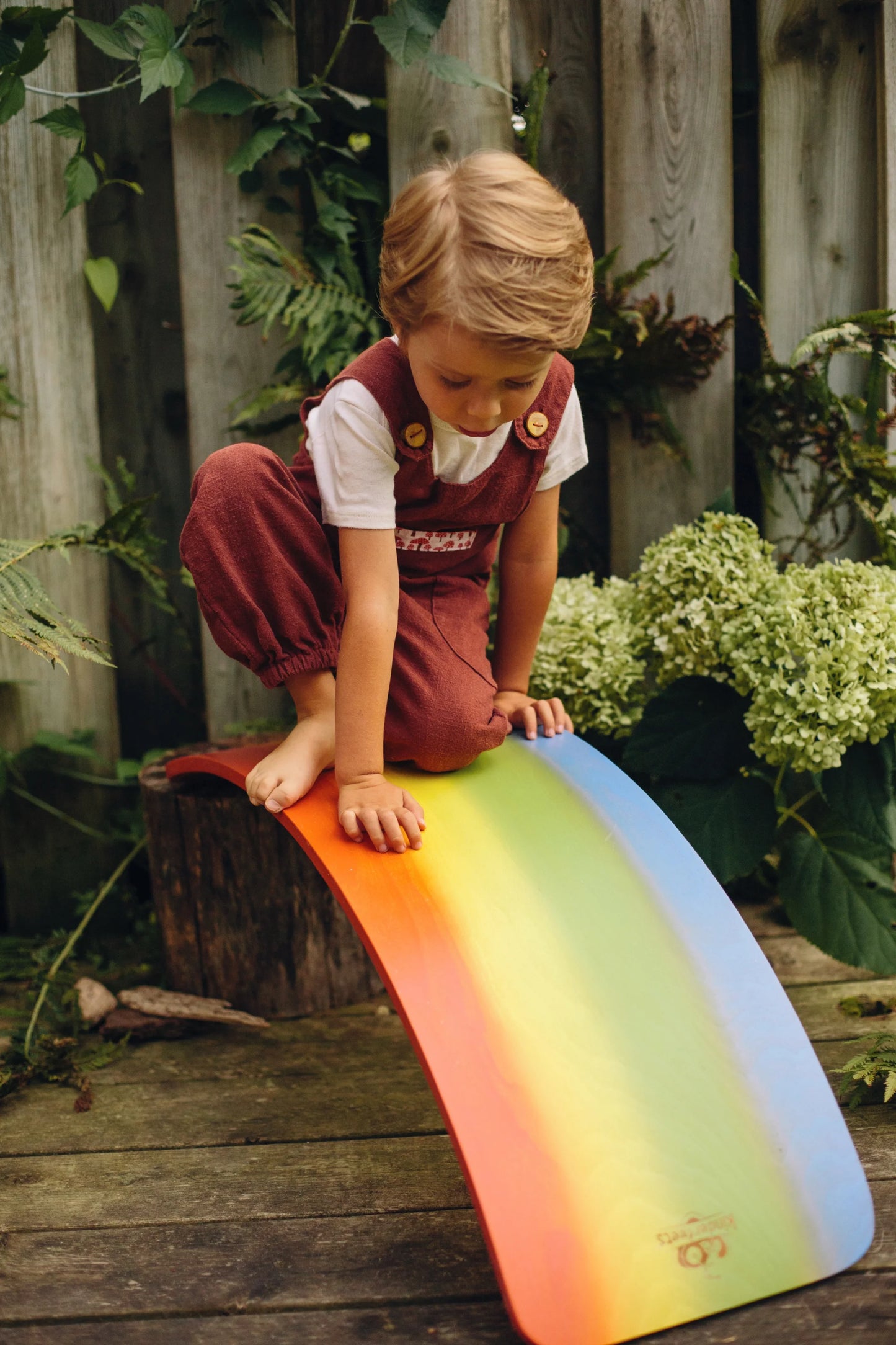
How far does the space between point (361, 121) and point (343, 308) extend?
1.54 feet

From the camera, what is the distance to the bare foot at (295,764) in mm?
1686

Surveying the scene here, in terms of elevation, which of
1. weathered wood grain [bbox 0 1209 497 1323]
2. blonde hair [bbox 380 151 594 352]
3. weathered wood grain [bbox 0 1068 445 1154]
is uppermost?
A: blonde hair [bbox 380 151 594 352]

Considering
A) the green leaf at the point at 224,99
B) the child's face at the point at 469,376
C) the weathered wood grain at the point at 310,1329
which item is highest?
the green leaf at the point at 224,99

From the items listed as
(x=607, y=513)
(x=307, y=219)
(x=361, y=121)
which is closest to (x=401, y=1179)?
(x=607, y=513)

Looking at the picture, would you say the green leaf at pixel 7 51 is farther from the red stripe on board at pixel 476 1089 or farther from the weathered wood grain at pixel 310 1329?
the weathered wood grain at pixel 310 1329

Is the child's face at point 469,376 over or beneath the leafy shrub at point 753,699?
over

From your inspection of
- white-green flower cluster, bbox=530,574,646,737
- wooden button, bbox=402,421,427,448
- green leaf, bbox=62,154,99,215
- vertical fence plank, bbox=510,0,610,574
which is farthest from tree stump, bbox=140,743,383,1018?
green leaf, bbox=62,154,99,215

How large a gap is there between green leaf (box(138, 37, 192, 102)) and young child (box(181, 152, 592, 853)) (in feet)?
2.58

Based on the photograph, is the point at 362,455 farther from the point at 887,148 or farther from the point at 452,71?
the point at 887,148

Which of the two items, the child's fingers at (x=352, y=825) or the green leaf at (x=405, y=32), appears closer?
the child's fingers at (x=352, y=825)

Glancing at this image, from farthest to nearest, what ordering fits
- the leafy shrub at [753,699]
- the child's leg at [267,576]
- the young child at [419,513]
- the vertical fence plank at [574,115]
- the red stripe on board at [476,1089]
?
the vertical fence plank at [574,115]
the leafy shrub at [753,699]
the child's leg at [267,576]
the young child at [419,513]
the red stripe on board at [476,1089]

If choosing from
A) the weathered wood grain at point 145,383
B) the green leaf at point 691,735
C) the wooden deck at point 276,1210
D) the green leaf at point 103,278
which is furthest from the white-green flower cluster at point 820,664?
the green leaf at point 103,278

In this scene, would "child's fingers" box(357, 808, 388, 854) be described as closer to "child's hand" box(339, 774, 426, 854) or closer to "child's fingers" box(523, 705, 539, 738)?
"child's hand" box(339, 774, 426, 854)

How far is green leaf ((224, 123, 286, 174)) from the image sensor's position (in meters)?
2.26
